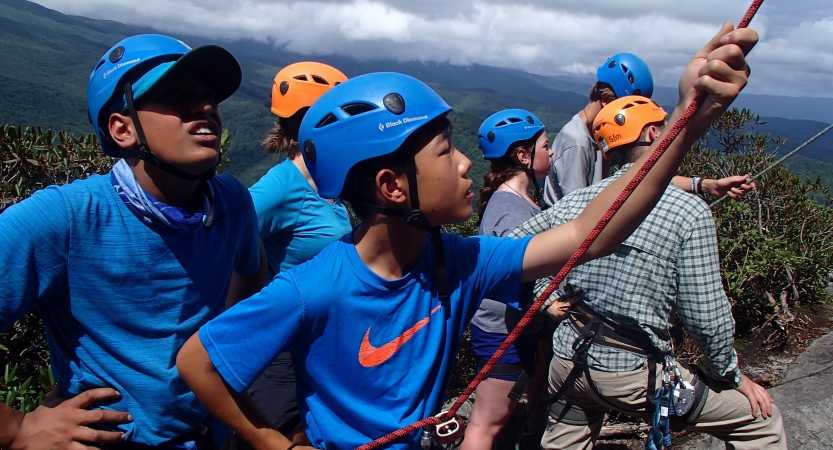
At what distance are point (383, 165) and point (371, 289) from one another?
0.43m

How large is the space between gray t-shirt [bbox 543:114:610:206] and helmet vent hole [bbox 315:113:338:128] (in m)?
3.30

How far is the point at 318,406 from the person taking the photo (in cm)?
197

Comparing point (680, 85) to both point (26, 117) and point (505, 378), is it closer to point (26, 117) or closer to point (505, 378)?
point (505, 378)

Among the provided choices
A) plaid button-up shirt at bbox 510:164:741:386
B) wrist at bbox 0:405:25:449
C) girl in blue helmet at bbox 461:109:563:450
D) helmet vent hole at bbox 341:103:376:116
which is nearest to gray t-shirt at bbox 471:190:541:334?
girl in blue helmet at bbox 461:109:563:450

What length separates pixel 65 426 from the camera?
1861 millimetres

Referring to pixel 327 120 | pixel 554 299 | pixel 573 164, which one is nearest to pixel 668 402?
pixel 554 299

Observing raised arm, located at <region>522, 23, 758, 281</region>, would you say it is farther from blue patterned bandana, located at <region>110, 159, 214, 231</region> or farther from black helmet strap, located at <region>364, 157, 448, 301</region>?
blue patterned bandana, located at <region>110, 159, 214, 231</region>

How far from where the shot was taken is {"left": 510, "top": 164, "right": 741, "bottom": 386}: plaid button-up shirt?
2742 millimetres

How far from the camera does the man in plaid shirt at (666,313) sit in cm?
276

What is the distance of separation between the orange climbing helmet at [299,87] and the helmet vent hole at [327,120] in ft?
5.63

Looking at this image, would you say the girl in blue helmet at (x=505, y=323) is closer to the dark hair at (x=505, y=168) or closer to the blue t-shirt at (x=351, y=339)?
the dark hair at (x=505, y=168)

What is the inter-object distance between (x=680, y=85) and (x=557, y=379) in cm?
210

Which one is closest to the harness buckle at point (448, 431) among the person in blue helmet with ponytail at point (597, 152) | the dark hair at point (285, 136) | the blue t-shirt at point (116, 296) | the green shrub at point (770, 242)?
the blue t-shirt at point (116, 296)

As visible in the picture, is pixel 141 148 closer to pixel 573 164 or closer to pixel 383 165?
pixel 383 165
